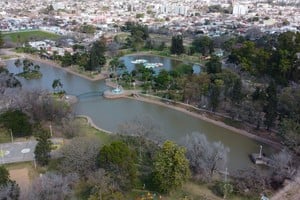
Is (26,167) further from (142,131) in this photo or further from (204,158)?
(204,158)

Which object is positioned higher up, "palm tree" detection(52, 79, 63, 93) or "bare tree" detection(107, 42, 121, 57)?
"bare tree" detection(107, 42, 121, 57)

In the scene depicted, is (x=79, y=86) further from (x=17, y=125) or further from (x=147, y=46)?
(x=147, y=46)

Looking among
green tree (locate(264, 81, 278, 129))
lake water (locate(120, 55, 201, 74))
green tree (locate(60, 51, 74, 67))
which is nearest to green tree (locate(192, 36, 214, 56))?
lake water (locate(120, 55, 201, 74))

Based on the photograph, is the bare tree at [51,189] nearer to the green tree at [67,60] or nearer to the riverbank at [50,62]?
the riverbank at [50,62]

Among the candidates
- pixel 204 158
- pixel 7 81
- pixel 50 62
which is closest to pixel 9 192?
pixel 204 158

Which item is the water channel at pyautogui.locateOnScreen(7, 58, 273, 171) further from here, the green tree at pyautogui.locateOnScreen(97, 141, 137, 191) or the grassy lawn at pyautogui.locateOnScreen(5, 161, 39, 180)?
→ the grassy lawn at pyautogui.locateOnScreen(5, 161, 39, 180)

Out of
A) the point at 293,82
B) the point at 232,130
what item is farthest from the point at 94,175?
the point at 293,82
